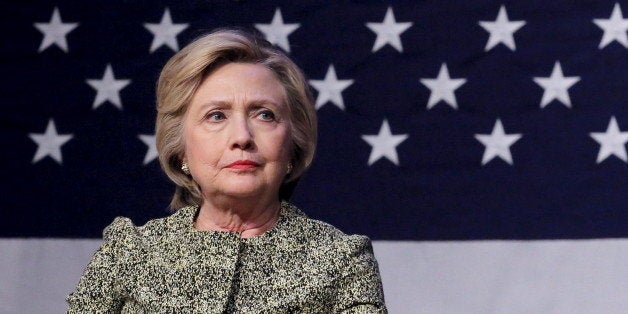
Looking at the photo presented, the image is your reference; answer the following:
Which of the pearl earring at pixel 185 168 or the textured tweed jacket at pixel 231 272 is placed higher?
the pearl earring at pixel 185 168

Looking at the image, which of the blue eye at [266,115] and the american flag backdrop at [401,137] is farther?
the american flag backdrop at [401,137]

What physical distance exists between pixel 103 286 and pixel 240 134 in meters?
0.41

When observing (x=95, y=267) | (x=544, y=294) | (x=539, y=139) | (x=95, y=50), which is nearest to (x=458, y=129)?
(x=539, y=139)

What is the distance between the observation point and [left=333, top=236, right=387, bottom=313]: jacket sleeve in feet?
7.63

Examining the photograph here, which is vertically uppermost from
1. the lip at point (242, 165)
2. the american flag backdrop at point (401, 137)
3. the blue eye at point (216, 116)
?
the american flag backdrop at point (401, 137)

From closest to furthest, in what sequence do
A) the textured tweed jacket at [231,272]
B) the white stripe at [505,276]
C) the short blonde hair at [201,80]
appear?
the textured tweed jacket at [231,272] < the short blonde hair at [201,80] < the white stripe at [505,276]

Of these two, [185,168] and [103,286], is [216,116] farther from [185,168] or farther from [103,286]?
[103,286]

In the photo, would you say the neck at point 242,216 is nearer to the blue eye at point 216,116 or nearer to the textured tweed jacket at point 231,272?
the textured tweed jacket at point 231,272

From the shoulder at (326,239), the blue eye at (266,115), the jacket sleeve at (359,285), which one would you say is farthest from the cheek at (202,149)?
the jacket sleeve at (359,285)

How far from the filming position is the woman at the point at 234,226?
233cm

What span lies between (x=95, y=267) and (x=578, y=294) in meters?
1.52

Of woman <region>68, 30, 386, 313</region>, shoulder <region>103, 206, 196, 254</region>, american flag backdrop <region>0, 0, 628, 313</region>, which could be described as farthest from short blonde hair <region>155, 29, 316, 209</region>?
american flag backdrop <region>0, 0, 628, 313</region>

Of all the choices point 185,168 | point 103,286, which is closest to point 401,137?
point 185,168

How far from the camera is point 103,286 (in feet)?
7.88
